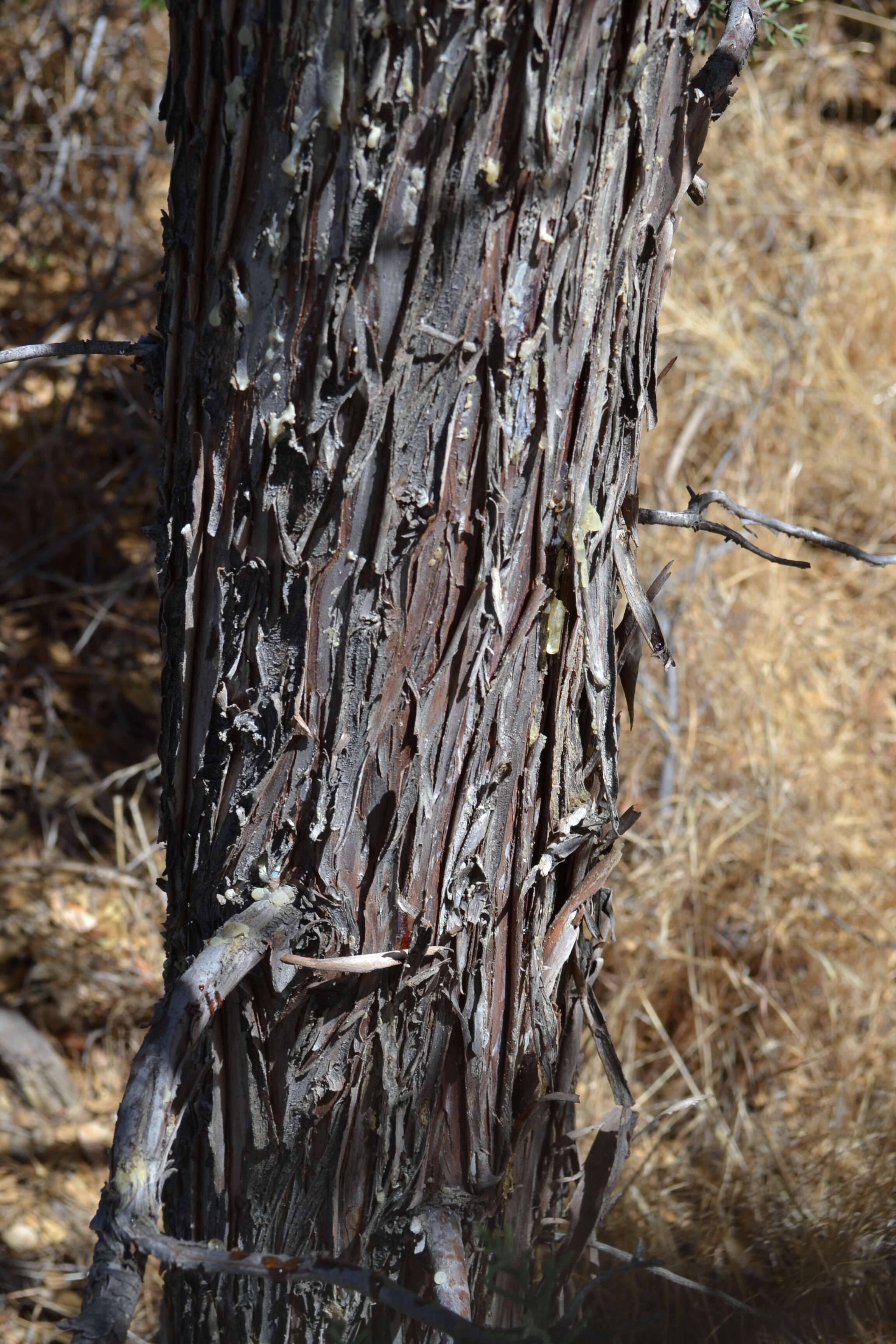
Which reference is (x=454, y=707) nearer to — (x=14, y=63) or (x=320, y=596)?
(x=320, y=596)

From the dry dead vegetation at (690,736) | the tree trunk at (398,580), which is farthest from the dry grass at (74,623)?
the tree trunk at (398,580)

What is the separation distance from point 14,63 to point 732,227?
116 inches

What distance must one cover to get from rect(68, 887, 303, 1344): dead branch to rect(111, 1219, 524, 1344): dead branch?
0.04 metres

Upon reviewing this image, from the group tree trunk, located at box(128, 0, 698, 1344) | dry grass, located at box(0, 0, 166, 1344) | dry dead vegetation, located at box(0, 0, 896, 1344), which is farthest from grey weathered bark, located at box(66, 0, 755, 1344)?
dry grass, located at box(0, 0, 166, 1344)

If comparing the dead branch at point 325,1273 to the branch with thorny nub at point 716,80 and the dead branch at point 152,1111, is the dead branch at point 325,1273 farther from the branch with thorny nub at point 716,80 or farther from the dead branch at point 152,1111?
the branch with thorny nub at point 716,80

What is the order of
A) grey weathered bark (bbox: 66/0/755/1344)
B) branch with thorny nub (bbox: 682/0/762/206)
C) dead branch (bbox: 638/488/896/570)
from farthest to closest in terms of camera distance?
dead branch (bbox: 638/488/896/570) < branch with thorny nub (bbox: 682/0/762/206) < grey weathered bark (bbox: 66/0/755/1344)

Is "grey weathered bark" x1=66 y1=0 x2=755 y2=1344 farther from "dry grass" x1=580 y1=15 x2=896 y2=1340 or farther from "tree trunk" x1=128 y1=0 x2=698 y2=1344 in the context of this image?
"dry grass" x1=580 y1=15 x2=896 y2=1340

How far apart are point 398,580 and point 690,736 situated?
195 centimetres

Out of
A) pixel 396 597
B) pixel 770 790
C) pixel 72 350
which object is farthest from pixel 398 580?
pixel 770 790

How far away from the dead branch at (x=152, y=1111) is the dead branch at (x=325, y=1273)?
0.04 meters

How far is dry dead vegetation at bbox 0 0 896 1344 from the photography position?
2.07 m

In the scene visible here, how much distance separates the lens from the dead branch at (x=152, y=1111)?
0.76 metres

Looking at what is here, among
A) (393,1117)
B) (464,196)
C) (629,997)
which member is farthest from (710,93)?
(629,997)

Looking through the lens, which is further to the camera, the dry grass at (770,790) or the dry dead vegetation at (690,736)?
the dry dead vegetation at (690,736)
